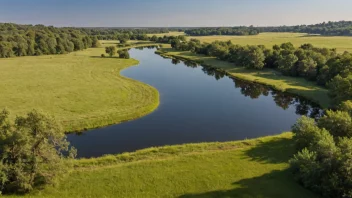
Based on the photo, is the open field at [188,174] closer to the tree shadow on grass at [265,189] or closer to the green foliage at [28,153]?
the tree shadow on grass at [265,189]

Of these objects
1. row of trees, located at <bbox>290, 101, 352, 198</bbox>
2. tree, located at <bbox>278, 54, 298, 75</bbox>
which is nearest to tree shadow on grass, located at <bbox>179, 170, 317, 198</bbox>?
row of trees, located at <bbox>290, 101, 352, 198</bbox>

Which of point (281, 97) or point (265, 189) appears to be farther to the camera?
point (281, 97)

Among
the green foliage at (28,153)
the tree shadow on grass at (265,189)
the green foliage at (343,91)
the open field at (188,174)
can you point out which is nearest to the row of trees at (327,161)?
the tree shadow on grass at (265,189)

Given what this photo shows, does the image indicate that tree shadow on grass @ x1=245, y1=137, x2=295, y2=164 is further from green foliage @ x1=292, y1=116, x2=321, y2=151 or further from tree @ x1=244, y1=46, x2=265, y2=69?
tree @ x1=244, y1=46, x2=265, y2=69

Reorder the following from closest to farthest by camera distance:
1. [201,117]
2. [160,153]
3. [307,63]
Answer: [160,153], [201,117], [307,63]

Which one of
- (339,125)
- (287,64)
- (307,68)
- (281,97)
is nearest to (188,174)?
(339,125)

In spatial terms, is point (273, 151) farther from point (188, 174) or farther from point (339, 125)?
point (188, 174)
